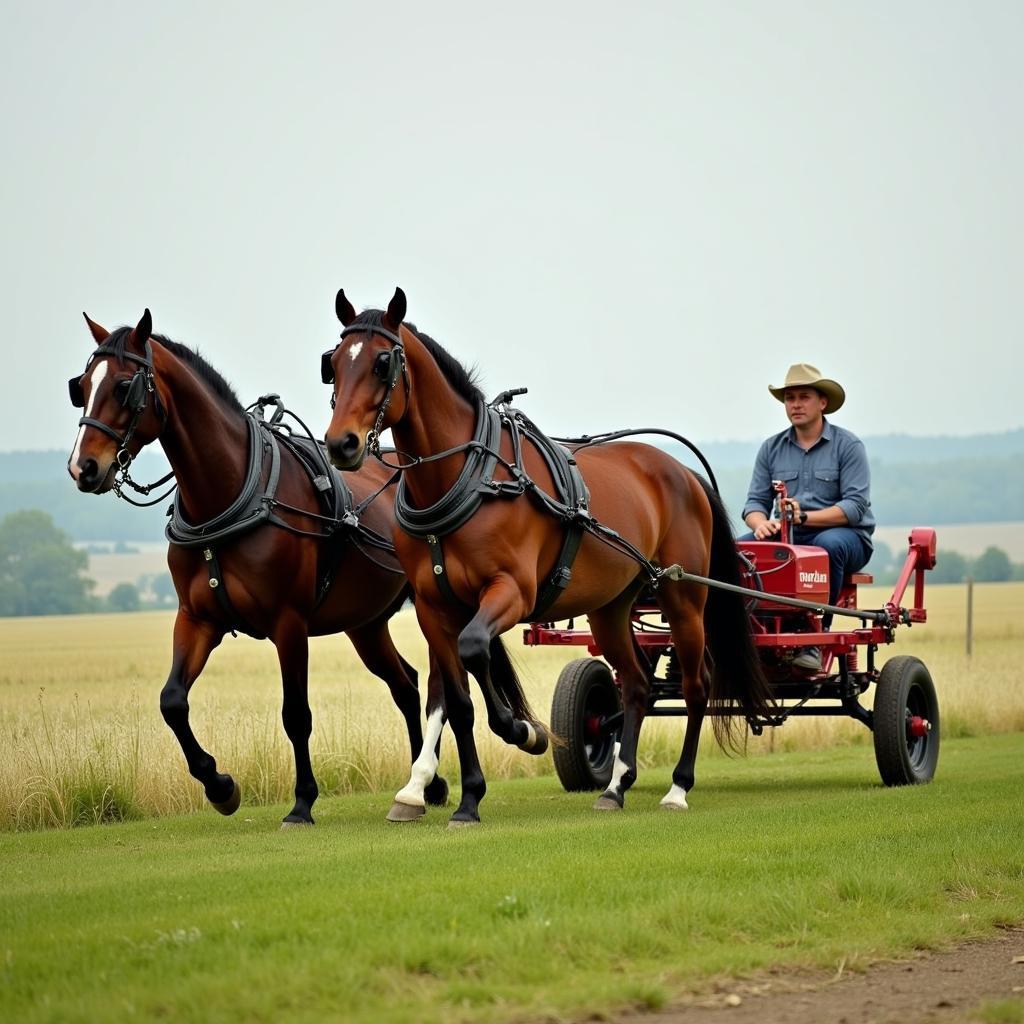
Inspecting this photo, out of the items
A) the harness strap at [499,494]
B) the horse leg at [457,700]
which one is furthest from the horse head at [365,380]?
the horse leg at [457,700]

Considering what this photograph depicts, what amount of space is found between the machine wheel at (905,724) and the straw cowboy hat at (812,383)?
1894mm

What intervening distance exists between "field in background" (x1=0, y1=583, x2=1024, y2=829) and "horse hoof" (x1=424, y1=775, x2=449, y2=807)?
3.50 ft

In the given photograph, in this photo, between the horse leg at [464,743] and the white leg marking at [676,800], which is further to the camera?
the white leg marking at [676,800]

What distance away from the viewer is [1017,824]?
28.2 ft

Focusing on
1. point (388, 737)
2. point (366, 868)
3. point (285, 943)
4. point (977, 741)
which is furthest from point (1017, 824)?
point (977, 741)

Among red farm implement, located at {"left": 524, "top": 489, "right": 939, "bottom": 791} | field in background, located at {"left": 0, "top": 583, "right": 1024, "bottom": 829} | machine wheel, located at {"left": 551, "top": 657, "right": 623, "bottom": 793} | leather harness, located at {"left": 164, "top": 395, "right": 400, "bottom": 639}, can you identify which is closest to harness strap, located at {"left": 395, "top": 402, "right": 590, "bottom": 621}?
leather harness, located at {"left": 164, "top": 395, "right": 400, "bottom": 639}

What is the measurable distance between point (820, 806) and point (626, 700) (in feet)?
4.67

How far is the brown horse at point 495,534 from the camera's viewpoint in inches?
335

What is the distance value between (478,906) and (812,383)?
6.34m

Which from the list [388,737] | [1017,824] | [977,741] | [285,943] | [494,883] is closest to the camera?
[285,943]

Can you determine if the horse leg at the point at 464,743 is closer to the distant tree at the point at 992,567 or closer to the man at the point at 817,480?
the man at the point at 817,480

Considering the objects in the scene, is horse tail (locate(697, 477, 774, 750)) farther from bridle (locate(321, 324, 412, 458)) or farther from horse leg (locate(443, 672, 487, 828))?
bridle (locate(321, 324, 412, 458))

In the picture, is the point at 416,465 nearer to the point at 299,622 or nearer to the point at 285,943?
the point at 299,622

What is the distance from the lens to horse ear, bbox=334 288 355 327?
869cm
